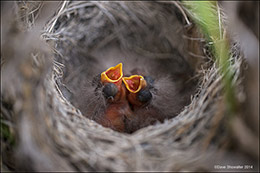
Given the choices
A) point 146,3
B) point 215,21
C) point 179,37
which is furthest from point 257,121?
point 146,3

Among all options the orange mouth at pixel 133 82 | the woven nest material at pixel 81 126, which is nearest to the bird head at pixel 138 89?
the orange mouth at pixel 133 82

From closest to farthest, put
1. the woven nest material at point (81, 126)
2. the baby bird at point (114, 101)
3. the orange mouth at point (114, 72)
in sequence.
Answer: the woven nest material at point (81, 126) → the baby bird at point (114, 101) → the orange mouth at point (114, 72)

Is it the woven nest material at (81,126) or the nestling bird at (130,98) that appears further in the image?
the nestling bird at (130,98)

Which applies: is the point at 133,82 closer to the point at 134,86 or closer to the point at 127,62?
the point at 134,86

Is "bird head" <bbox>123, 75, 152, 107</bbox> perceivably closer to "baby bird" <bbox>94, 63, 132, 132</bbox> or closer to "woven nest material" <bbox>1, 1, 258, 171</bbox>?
"baby bird" <bbox>94, 63, 132, 132</bbox>

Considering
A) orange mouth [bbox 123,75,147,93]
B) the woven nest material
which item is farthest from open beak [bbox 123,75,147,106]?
the woven nest material

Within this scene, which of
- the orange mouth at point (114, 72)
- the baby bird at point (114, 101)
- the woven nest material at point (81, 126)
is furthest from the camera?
the orange mouth at point (114, 72)

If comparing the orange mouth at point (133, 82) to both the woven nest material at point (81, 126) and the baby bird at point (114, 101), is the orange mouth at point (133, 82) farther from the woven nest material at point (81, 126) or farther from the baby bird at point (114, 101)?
the woven nest material at point (81, 126)

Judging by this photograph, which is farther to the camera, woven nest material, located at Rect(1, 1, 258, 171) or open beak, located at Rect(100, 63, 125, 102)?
open beak, located at Rect(100, 63, 125, 102)

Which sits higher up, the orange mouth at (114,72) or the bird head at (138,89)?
the orange mouth at (114,72)

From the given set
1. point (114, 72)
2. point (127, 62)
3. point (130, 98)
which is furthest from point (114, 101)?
point (127, 62)
